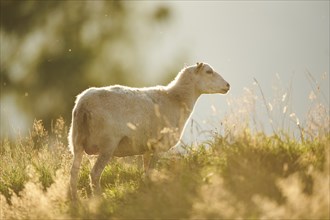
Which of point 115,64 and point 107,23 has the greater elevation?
point 107,23

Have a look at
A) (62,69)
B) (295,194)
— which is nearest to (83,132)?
(295,194)

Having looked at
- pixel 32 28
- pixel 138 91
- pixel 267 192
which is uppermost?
pixel 32 28

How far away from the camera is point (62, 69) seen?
900 inches

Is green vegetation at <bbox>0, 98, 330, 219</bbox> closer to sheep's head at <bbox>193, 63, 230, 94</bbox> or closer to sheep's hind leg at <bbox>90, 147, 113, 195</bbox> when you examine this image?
sheep's hind leg at <bbox>90, 147, 113, 195</bbox>

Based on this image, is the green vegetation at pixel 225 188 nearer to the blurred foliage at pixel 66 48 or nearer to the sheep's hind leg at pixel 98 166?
the sheep's hind leg at pixel 98 166

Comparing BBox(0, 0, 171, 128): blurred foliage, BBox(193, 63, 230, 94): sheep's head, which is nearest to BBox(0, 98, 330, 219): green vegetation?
BBox(193, 63, 230, 94): sheep's head

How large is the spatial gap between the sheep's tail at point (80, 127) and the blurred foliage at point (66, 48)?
12.9 meters

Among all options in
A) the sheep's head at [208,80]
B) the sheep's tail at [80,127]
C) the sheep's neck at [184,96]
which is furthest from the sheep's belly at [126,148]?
the sheep's head at [208,80]

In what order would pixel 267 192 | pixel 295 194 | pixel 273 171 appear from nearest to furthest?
pixel 295 194 → pixel 267 192 → pixel 273 171

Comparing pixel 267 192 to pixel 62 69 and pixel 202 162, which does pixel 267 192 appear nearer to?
pixel 202 162

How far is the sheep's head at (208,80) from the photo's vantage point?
1118cm

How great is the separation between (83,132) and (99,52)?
15.0 meters

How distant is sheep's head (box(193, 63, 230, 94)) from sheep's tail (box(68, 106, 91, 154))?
8.68 feet

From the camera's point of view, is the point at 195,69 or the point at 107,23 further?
the point at 107,23
